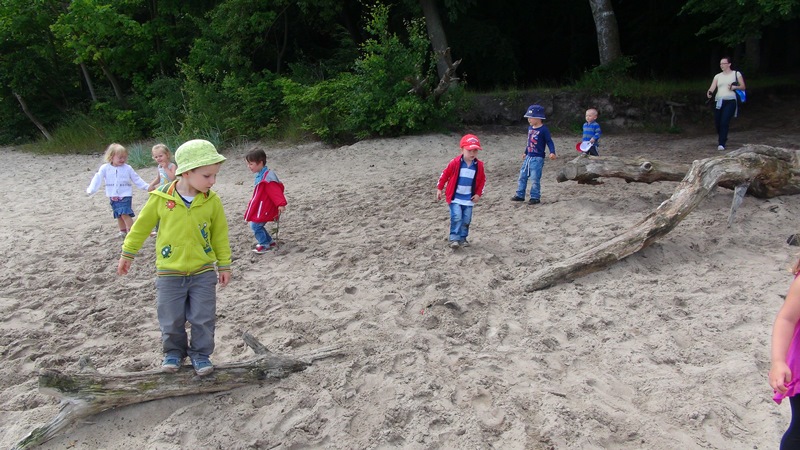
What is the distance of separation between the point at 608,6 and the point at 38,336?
15.9 metres

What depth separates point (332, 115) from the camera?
1497 cm

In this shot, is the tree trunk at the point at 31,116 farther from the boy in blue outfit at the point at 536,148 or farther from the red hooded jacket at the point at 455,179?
the red hooded jacket at the point at 455,179

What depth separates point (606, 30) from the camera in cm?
1683

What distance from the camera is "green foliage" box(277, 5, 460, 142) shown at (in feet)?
46.4

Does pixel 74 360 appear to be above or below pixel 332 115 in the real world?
below

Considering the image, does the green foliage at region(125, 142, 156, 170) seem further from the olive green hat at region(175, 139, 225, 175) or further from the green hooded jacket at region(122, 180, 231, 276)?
the olive green hat at region(175, 139, 225, 175)

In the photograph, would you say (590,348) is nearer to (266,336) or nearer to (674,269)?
(674,269)

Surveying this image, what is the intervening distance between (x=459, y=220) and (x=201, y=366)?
3571 millimetres

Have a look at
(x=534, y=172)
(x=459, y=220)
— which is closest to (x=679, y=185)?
(x=534, y=172)

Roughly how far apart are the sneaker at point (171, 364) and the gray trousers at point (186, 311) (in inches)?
1.2

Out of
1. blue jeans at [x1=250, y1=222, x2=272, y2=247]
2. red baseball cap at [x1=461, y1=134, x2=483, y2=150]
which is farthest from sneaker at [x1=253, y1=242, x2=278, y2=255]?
red baseball cap at [x1=461, y1=134, x2=483, y2=150]

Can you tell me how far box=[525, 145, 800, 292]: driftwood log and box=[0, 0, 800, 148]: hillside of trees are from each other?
19.9 ft

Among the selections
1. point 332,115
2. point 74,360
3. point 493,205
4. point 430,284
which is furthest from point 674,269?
point 332,115

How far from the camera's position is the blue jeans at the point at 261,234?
7441 mm
